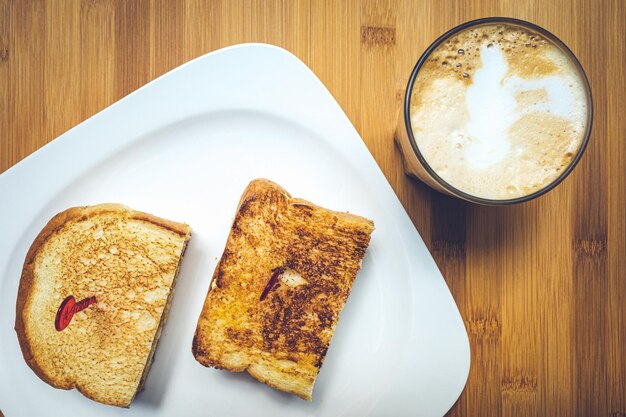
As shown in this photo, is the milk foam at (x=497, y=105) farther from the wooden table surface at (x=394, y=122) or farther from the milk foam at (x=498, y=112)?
the wooden table surface at (x=394, y=122)

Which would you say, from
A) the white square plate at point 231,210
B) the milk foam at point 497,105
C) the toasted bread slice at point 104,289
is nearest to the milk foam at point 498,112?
the milk foam at point 497,105

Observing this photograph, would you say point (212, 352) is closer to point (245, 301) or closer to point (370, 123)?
point (245, 301)

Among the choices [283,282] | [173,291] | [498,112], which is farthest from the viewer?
[173,291]

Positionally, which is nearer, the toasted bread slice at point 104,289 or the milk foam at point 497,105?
the milk foam at point 497,105

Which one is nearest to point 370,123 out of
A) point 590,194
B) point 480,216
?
point 480,216

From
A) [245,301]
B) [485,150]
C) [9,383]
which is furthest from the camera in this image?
[9,383]

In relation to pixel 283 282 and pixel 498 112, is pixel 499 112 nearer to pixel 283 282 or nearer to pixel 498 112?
pixel 498 112

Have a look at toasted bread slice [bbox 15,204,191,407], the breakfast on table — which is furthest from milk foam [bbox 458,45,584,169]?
toasted bread slice [bbox 15,204,191,407]

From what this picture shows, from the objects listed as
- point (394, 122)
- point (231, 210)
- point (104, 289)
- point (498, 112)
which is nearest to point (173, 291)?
point (104, 289)
